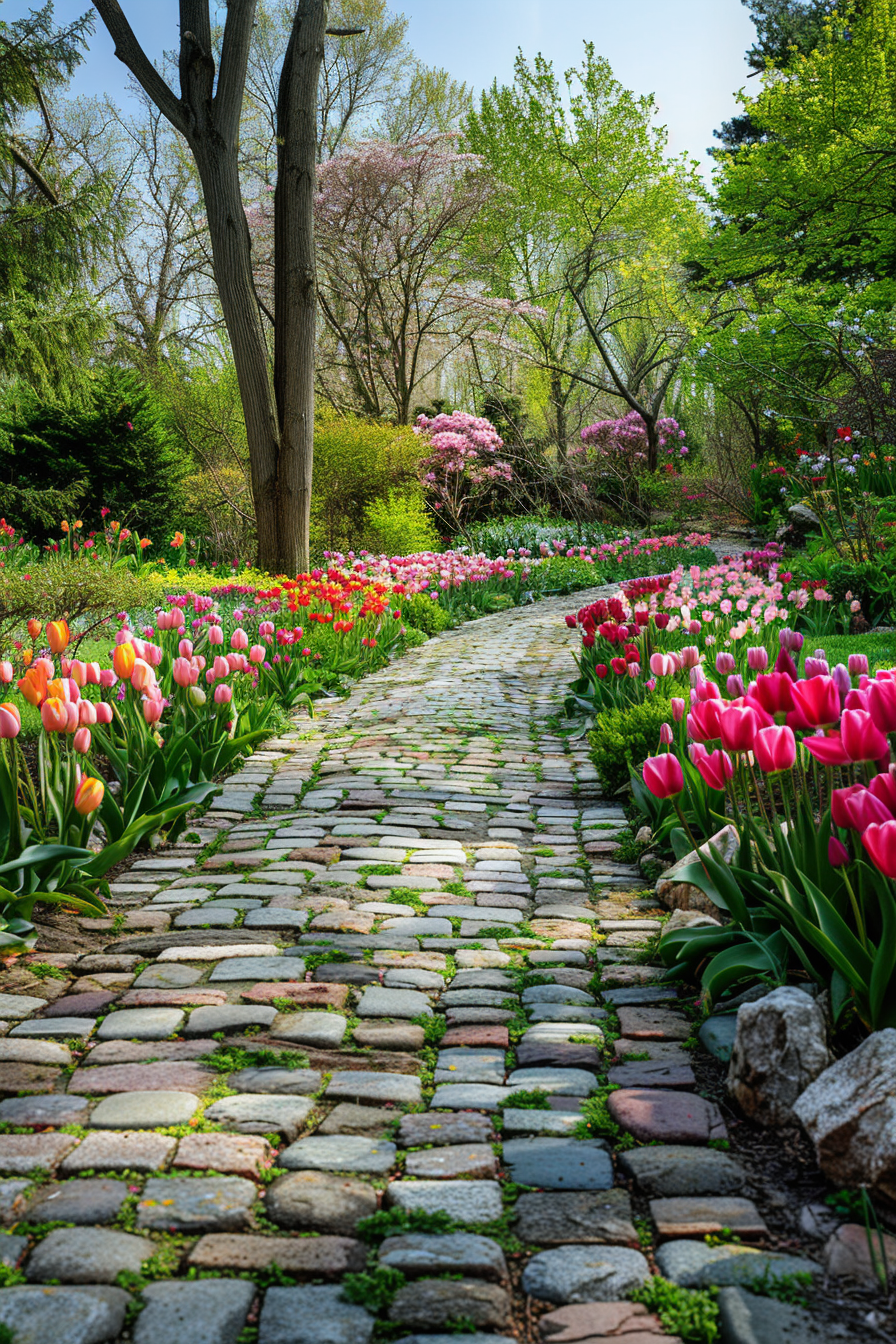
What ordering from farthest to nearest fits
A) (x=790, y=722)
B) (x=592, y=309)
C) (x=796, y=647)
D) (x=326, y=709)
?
1. (x=592, y=309)
2. (x=326, y=709)
3. (x=796, y=647)
4. (x=790, y=722)

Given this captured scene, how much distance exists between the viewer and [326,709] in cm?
743

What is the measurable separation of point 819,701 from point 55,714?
2.42 metres

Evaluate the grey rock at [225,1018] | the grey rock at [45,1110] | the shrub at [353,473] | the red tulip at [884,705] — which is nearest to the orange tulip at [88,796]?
the grey rock at [225,1018]

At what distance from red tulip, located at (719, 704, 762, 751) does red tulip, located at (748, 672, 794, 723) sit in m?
0.06

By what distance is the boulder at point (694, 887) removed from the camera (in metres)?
2.96

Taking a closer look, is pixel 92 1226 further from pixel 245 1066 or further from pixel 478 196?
pixel 478 196

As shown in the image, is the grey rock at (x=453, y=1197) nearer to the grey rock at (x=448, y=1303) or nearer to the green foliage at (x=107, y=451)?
the grey rock at (x=448, y=1303)

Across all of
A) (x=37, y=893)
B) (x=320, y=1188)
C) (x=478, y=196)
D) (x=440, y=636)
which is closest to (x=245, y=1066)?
(x=320, y=1188)

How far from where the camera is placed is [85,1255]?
1.57m

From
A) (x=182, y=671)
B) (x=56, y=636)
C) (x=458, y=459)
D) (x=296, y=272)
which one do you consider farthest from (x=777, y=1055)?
(x=458, y=459)

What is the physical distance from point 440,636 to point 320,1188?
32.6ft

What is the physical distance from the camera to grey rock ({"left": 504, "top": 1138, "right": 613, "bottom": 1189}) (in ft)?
6.04

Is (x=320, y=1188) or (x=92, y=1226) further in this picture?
(x=320, y=1188)

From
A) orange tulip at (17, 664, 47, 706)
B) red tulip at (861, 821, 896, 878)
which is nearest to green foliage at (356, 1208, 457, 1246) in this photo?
red tulip at (861, 821, 896, 878)
